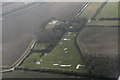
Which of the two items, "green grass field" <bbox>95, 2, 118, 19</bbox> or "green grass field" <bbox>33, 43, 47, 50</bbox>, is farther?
"green grass field" <bbox>95, 2, 118, 19</bbox>

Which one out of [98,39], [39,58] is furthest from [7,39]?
[98,39]

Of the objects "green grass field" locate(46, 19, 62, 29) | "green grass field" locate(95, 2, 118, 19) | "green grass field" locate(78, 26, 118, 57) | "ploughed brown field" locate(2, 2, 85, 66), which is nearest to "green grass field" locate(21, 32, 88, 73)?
"green grass field" locate(78, 26, 118, 57)

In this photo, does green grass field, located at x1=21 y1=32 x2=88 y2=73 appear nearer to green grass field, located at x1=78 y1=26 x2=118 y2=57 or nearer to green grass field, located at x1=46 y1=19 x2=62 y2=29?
green grass field, located at x1=78 y1=26 x2=118 y2=57

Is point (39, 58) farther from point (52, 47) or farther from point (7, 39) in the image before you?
point (7, 39)

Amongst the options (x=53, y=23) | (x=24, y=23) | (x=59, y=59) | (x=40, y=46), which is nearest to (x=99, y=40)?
(x=59, y=59)

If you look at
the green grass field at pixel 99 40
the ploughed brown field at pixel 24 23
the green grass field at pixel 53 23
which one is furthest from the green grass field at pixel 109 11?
the green grass field at pixel 53 23

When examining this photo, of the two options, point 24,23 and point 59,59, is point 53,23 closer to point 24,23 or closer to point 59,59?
point 24,23
